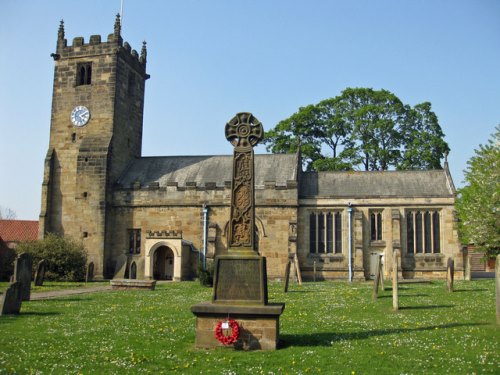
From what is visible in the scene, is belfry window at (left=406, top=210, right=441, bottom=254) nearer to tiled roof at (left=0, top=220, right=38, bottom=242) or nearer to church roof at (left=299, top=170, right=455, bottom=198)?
church roof at (left=299, top=170, right=455, bottom=198)

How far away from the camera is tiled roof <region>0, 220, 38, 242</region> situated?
169 feet

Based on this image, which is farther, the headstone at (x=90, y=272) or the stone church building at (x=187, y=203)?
the stone church building at (x=187, y=203)

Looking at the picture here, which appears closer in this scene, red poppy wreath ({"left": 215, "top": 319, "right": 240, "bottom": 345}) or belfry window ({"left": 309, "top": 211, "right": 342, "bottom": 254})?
red poppy wreath ({"left": 215, "top": 319, "right": 240, "bottom": 345})

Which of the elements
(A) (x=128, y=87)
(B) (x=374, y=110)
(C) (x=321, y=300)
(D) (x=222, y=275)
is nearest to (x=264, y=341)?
(D) (x=222, y=275)

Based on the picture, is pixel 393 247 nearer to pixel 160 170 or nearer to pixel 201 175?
pixel 201 175

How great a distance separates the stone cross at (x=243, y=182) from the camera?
12.1 meters

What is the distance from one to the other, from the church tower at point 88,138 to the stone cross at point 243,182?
27299mm

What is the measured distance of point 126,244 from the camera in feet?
126

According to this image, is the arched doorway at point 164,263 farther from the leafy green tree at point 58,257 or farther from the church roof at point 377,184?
the church roof at point 377,184

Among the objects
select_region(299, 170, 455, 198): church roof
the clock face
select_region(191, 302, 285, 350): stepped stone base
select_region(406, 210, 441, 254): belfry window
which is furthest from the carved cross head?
the clock face

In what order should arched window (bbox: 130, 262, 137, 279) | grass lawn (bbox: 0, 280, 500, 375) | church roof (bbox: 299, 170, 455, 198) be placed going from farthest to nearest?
church roof (bbox: 299, 170, 455, 198)
arched window (bbox: 130, 262, 137, 279)
grass lawn (bbox: 0, 280, 500, 375)

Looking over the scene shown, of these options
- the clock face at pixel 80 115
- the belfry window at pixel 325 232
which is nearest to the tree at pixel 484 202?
the belfry window at pixel 325 232

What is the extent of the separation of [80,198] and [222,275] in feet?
96.9

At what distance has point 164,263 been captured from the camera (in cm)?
3819
